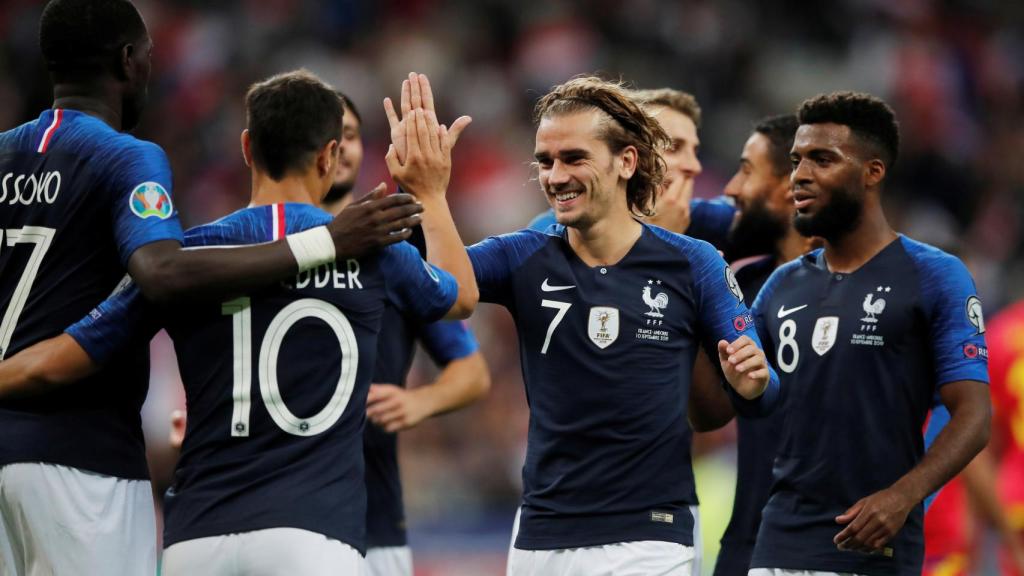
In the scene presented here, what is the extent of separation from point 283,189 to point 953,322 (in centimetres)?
252

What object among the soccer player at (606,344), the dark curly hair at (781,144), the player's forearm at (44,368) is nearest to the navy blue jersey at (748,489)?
the soccer player at (606,344)

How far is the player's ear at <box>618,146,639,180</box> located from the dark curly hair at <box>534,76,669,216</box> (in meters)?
0.02

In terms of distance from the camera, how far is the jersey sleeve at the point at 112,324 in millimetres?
4453

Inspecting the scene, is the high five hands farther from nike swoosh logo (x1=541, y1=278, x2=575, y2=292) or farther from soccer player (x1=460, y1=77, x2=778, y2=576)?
nike swoosh logo (x1=541, y1=278, x2=575, y2=292)

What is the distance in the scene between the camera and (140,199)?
4.40 m

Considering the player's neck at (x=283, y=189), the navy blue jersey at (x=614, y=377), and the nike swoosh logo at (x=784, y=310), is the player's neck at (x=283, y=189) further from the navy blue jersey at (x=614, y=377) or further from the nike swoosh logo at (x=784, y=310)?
the nike swoosh logo at (x=784, y=310)

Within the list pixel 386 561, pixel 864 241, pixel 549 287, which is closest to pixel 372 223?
pixel 549 287

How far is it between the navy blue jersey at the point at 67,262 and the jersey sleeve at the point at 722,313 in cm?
194

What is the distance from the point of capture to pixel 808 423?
5398mm

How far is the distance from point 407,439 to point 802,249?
6215mm

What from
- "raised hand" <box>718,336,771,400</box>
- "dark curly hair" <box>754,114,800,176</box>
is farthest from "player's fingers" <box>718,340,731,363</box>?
"dark curly hair" <box>754,114,800,176</box>

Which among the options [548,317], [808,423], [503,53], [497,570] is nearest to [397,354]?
[548,317]

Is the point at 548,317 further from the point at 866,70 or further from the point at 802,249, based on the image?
the point at 866,70

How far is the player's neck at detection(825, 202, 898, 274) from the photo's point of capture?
218 inches
